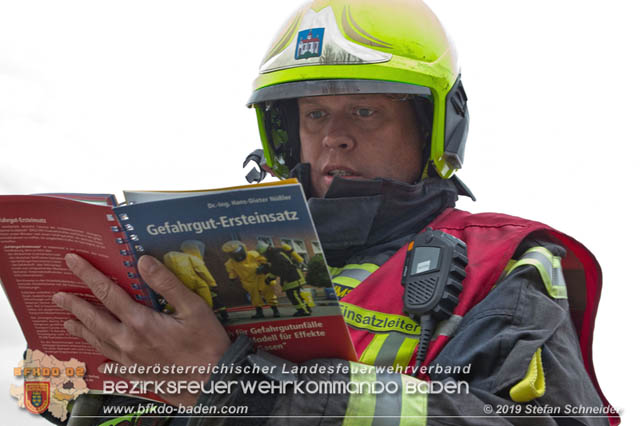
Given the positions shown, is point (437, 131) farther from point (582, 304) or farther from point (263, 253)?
point (263, 253)

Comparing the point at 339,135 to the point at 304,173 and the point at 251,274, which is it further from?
the point at 251,274

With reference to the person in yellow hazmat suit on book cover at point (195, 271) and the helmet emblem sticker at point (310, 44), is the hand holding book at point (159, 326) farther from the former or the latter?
the helmet emblem sticker at point (310, 44)

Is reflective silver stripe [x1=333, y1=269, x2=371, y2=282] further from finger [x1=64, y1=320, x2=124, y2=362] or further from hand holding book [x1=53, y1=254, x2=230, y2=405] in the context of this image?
finger [x1=64, y1=320, x2=124, y2=362]

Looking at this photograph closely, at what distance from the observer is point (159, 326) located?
1691 mm

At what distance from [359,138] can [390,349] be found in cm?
93

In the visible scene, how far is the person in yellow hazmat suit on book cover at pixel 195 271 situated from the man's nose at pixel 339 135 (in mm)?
1165

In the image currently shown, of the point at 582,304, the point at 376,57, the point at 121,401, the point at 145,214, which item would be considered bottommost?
the point at 121,401

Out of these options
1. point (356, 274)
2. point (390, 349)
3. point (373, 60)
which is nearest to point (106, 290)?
point (390, 349)

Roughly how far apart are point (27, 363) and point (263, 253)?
944 millimetres

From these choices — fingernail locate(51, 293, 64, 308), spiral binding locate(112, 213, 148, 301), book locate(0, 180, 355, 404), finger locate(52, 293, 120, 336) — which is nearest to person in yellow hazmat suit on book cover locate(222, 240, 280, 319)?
book locate(0, 180, 355, 404)

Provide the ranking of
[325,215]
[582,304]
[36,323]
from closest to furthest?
[36,323], [582,304], [325,215]

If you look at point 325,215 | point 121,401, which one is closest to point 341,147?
point 325,215

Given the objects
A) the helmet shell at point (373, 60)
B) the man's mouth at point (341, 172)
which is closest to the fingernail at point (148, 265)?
the man's mouth at point (341, 172)

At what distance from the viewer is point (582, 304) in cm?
234
